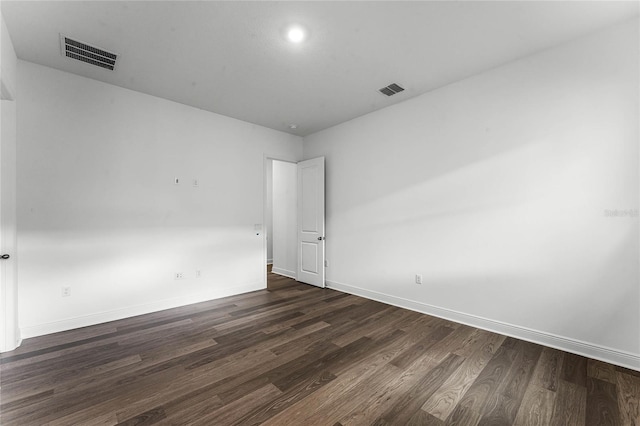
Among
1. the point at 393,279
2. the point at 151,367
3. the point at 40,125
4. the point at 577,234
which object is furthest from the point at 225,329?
the point at 577,234

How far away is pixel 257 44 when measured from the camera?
2.60 meters

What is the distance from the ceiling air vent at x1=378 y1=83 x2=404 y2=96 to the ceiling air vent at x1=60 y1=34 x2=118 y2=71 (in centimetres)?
302

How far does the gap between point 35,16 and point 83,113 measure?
110 cm

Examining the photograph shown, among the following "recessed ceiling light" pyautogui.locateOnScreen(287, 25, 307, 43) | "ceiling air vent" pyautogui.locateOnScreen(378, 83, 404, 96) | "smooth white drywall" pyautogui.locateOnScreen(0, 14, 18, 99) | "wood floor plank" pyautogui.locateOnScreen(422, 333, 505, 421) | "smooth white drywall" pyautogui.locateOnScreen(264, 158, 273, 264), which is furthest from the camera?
"smooth white drywall" pyautogui.locateOnScreen(264, 158, 273, 264)

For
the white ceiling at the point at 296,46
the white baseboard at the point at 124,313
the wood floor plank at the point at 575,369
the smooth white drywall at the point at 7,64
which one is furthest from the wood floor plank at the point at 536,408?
the smooth white drywall at the point at 7,64

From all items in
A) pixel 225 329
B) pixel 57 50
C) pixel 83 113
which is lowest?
pixel 225 329

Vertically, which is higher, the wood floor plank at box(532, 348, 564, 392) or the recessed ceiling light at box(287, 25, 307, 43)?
the recessed ceiling light at box(287, 25, 307, 43)

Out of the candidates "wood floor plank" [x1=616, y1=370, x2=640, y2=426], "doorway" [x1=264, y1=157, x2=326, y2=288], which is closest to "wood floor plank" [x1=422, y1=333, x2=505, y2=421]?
"wood floor plank" [x1=616, y1=370, x2=640, y2=426]

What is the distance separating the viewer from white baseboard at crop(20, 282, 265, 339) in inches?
114

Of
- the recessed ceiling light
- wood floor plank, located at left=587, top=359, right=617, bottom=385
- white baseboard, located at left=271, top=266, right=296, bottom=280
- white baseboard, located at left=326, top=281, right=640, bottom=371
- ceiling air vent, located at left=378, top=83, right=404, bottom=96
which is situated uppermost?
the recessed ceiling light

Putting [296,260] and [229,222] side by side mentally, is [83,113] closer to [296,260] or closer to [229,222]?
[229,222]

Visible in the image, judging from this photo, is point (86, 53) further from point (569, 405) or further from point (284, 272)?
point (569, 405)

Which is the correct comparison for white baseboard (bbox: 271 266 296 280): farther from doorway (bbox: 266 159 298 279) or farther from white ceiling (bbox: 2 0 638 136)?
white ceiling (bbox: 2 0 638 136)

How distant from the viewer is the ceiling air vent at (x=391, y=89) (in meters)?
3.44
